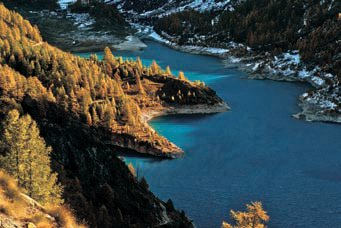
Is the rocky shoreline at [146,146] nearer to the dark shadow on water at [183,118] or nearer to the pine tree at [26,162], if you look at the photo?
the dark shadow on water at [183,118]

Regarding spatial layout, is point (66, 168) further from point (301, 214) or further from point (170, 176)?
point (301, 214)

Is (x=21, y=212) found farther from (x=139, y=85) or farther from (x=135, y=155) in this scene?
(x=139, y=85)

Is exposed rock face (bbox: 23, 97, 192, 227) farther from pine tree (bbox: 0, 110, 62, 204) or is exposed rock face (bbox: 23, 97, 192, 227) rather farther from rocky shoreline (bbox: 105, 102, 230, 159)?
rocky shoreline (bbox: 105, 102, 230, 159)

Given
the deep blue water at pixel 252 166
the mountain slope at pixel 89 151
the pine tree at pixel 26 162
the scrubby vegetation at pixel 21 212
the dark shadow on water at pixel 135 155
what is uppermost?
the scrubby vegetation at pixel 21 212

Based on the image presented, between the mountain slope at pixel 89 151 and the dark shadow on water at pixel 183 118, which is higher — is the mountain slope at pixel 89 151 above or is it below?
above

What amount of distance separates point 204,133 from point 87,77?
144 ft

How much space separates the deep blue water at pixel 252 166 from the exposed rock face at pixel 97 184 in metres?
14.4

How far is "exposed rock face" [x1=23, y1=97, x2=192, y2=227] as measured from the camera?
1994 inches

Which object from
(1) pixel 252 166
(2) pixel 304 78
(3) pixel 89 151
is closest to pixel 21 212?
(3) pixel 89 151

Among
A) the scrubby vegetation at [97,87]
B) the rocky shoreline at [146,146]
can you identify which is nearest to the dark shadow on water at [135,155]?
the rocky shoreline at [146,146]

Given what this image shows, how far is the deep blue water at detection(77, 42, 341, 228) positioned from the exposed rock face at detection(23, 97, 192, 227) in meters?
14.4

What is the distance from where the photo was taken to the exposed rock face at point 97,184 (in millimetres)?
50656

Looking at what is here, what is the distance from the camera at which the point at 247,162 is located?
99375mm

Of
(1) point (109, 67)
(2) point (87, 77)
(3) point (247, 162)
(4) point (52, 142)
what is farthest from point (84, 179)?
(1) point (109, 67)
